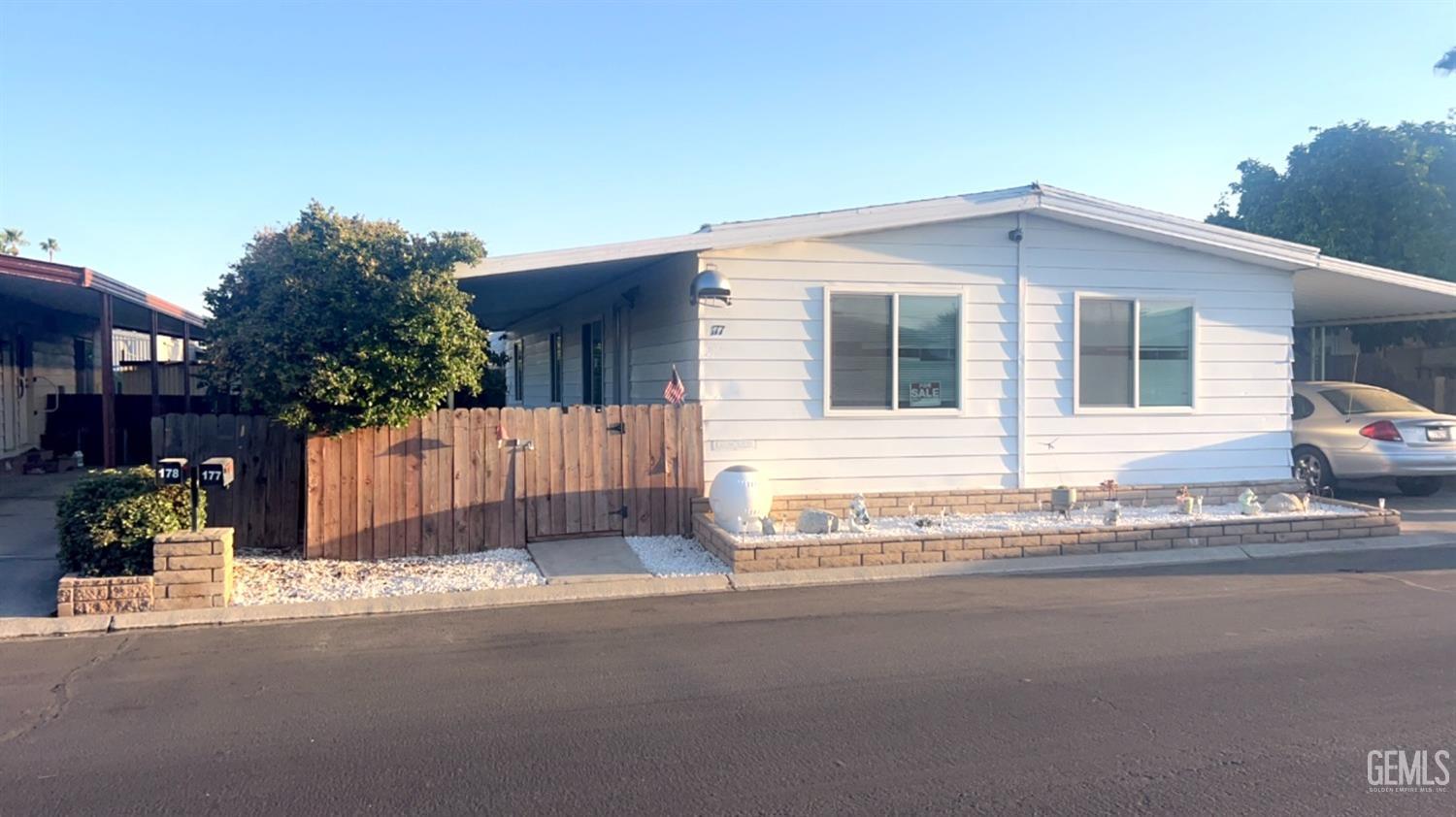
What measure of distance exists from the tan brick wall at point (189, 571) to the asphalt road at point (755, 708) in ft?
1.47

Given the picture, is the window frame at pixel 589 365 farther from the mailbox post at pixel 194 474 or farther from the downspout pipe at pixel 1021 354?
the mailbox post at pixel 194 474

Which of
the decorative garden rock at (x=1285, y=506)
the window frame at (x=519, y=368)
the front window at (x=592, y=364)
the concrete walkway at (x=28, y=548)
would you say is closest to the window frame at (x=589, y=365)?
the front window at (x=592, y=364)

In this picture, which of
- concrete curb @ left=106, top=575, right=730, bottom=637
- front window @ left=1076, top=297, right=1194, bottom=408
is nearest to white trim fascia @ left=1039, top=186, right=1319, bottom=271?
front window @ left=1076, top=297, right=1194, bottom=408

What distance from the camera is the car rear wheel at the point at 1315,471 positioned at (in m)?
13.6

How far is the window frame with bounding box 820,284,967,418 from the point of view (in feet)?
35.3

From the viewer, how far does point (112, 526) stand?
7695mm

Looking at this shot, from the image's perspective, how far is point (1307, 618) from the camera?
7.38 m

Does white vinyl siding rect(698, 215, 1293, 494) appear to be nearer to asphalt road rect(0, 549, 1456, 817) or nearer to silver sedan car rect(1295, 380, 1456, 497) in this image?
silver sedan car rect(1295, 380, 1456, 497)

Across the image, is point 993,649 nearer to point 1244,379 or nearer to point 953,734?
point 953,734

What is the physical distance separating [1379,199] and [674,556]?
18.5 m

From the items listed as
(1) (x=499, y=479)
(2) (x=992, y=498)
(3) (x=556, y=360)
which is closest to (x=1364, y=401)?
(2) (x=992, y=498)

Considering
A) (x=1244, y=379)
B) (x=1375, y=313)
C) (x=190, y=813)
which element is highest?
(x=1375, y=313)

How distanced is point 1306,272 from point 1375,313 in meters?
4.70

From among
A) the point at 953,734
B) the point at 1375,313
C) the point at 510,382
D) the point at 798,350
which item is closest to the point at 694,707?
the point at 953,734
